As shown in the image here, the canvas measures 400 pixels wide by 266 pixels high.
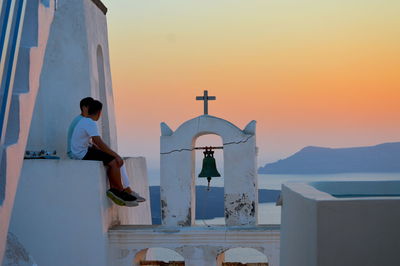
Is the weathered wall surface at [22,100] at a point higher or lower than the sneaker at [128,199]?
higher

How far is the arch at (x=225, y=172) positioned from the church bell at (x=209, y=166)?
1.33ft

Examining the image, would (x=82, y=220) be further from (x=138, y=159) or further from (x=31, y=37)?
(x=31, y=37)

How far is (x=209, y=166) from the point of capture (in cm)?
997

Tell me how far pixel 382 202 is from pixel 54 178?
559cm

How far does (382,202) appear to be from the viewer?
3576mm

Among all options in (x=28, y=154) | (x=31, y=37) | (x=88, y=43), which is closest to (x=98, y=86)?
(x=88, y=43)

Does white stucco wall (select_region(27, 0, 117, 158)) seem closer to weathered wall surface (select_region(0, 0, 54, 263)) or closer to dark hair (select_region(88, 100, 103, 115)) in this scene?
dark hair (select_region(88, 100, 103, 115))

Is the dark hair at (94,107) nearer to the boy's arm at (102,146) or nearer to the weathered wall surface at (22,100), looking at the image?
the boy's arm at (102,146)

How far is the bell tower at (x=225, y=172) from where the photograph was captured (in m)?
9.44

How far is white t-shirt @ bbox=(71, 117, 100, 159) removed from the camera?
830 cm

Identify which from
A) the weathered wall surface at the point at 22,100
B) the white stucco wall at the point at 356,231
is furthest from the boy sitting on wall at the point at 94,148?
the white stucco wall at the point at 356,231

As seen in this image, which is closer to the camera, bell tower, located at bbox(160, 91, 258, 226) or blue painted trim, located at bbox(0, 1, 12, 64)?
blue painted trim, located at bbox(0, 1, 12, 64)

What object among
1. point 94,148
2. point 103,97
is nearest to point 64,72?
point 103,97

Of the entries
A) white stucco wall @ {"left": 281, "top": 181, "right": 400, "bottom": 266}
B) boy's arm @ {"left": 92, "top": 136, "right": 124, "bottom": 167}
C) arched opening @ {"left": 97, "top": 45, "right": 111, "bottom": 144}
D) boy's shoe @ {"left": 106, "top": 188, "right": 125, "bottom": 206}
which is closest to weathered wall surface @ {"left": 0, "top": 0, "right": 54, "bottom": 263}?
white stucco wall @ {"left": 281, "top": 181, "right": 400, "bottom": 266}
